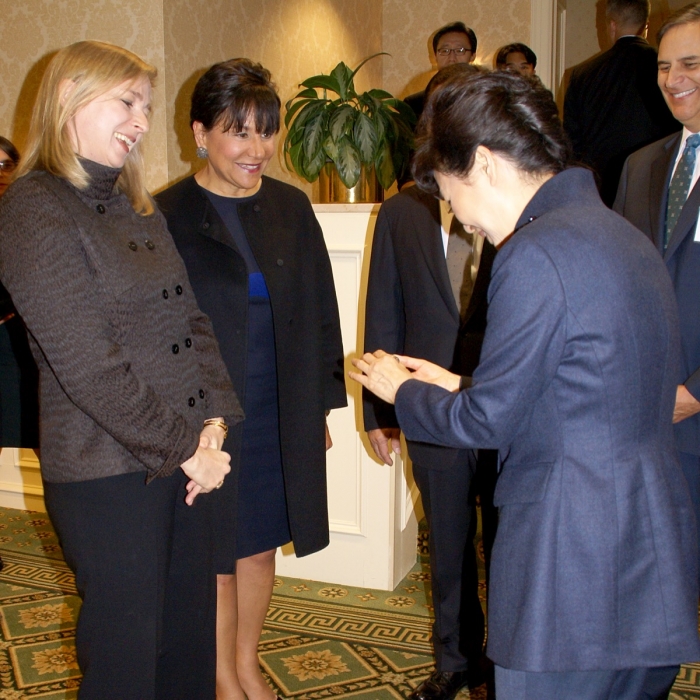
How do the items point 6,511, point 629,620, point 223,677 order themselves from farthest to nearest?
point 6,511 → point 223,677 → point 629,620

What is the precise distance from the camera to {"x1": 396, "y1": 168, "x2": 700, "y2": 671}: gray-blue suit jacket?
3.72 feet

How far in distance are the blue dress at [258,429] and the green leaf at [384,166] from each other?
94 centimetres

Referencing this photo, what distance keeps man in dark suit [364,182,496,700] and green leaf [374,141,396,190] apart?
2.49 ft

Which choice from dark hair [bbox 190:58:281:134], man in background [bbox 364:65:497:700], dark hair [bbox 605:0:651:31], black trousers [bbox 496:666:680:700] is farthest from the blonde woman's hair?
dark hair [bbox 605:0:651:31]

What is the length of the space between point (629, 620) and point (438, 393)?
1.51 feet

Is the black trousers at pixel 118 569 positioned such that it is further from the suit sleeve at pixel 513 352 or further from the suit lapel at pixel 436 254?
the suit lapel at pixel 436 254

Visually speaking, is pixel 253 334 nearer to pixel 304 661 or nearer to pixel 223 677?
pixel 223 677

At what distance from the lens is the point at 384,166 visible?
2.96 metres

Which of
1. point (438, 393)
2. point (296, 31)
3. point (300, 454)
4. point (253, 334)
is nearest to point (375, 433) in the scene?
point (300, 454)

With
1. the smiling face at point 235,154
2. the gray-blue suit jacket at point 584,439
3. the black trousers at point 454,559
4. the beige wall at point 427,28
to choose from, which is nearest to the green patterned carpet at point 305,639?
the black trousers at point 454,559

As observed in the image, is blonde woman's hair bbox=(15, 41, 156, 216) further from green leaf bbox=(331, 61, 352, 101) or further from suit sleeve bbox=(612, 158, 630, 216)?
green leaf bbox=(331, 61, 352, 101)

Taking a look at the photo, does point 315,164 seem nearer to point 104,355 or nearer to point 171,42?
point 171,42

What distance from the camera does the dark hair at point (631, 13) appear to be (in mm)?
3855

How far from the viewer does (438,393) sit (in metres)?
1.31
